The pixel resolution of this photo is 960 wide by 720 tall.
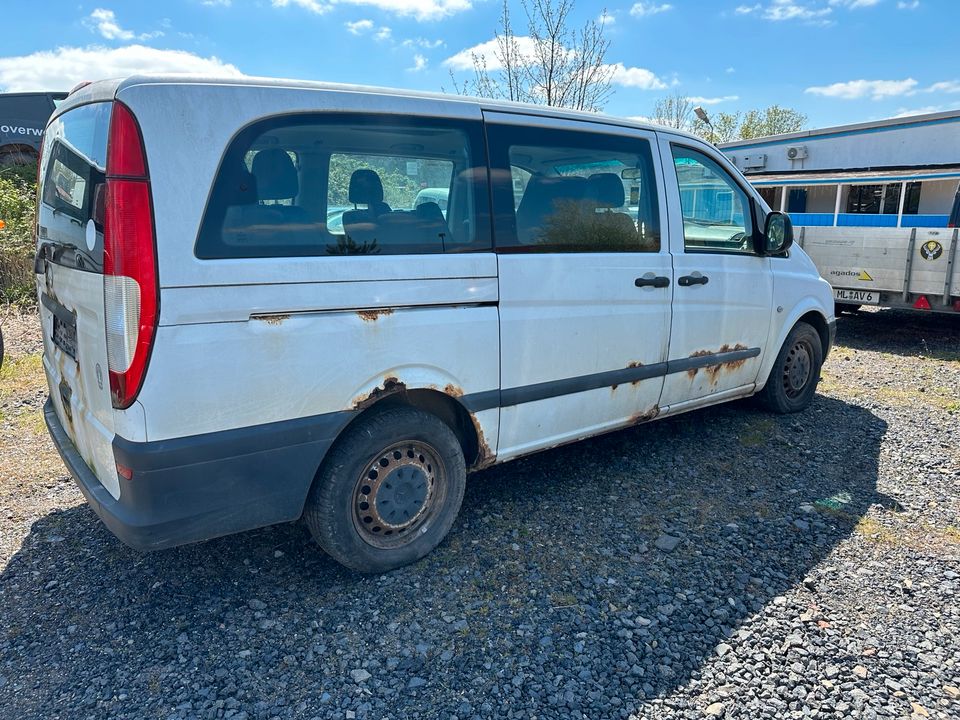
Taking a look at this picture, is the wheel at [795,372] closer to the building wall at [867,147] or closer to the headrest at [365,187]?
the headrest at [365,187]

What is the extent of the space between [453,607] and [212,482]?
44.0 inches

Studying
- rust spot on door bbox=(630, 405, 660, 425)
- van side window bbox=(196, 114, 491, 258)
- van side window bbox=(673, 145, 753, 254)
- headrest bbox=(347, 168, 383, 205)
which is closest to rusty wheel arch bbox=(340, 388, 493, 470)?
van side window bbox=(196, 114, 491, 258)

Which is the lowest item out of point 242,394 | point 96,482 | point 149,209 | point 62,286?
point 96,482

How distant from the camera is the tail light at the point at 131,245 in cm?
234

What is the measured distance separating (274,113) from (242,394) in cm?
108

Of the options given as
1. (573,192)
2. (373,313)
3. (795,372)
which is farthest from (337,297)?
(795,372)

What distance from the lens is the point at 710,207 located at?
4402 millimetres

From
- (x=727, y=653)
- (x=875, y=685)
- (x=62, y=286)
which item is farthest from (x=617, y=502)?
(x=62, y=286)

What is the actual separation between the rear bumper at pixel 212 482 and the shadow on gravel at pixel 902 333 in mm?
7509

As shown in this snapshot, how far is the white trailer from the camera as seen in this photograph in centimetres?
812

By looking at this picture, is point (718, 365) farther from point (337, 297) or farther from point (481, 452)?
point (337, 297)

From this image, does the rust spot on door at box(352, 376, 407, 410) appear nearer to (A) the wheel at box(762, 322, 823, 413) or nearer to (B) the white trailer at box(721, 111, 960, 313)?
(A) the wheel at box(762, 322, 823, 413)

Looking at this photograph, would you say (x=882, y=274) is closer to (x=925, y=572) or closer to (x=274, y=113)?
(x=925, y=572)

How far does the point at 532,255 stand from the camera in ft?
10.9
